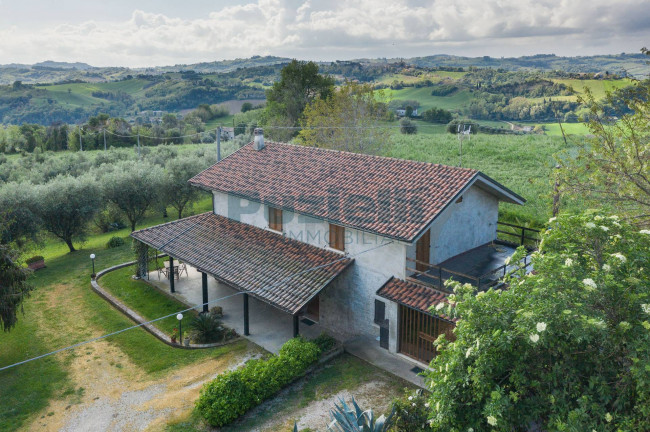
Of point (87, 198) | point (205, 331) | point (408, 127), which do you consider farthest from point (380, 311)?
point (408, 127)

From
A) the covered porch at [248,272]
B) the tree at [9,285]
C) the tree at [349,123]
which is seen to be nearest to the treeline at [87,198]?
the tree at [9,285]

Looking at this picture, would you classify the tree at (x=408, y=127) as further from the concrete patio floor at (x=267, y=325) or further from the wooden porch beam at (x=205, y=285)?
the wooden porch beam at (x=205, y=285)

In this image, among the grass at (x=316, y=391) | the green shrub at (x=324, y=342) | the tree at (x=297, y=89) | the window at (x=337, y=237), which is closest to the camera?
the grass at (x=316, y=391)

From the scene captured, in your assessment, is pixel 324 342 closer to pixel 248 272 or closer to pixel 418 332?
pixel 418 332

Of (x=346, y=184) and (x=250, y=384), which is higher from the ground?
(x=346, y=184)

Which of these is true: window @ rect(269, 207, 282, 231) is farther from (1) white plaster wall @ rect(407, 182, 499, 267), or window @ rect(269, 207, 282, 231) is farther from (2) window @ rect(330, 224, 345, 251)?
(1) white plaster wall @ rect(407, 182, 499, 267)

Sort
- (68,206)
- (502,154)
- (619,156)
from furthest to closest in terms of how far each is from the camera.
Result: 1. (502,154)
2. (68,206)
3. (619,156)

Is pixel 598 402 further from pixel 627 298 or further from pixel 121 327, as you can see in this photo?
pixel 121 327
